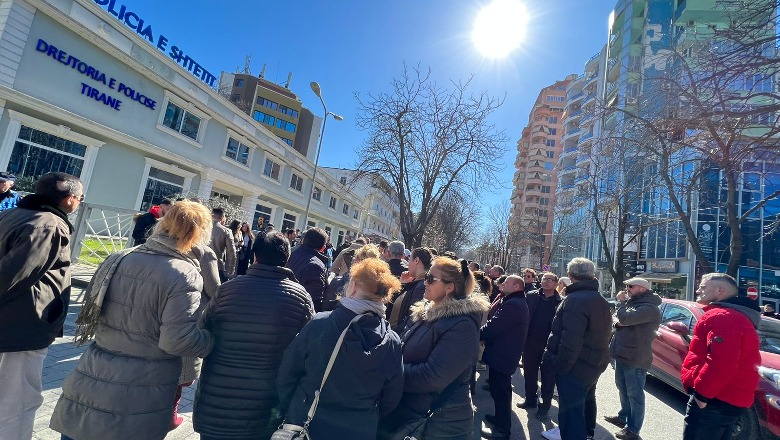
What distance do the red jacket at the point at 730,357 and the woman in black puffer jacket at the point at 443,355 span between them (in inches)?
80.6

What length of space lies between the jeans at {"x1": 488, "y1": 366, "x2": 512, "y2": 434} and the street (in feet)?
0.98

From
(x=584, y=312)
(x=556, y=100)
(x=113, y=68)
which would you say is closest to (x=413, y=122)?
(x=113, y=68)

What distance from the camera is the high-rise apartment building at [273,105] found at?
5538 cm

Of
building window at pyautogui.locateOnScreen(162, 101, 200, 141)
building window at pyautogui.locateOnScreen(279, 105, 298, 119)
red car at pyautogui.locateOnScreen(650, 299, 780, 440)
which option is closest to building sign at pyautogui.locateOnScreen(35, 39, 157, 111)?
building window at pyautogui.locateOnScreen(162, 101, 200, 141)

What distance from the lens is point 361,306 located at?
1995 mm

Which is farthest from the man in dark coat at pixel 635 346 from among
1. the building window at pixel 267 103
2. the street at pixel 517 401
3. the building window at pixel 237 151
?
the building window at pixel 267 103

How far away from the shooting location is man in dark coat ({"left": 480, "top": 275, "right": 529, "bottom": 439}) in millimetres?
4137

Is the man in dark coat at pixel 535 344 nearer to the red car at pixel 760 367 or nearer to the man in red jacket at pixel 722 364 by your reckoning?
the red car at pixel 760 367

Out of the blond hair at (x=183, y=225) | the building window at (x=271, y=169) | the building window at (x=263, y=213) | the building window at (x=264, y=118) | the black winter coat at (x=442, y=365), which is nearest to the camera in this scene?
the blond hair at (x=183, y=225)

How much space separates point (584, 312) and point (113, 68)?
16.9 meters

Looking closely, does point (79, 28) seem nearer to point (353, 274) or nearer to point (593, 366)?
point (353, 274)

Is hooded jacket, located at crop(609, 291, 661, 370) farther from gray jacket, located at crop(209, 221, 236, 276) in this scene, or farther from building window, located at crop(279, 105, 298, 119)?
building window, located at crop(279, 105, 298, 119)

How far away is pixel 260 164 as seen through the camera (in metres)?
23.4

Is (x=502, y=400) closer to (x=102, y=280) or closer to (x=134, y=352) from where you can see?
(x=134, y=352)
